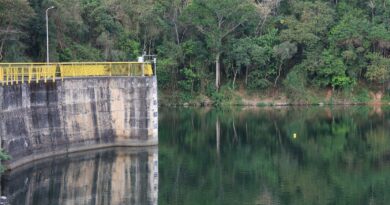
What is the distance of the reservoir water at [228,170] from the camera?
40.6m

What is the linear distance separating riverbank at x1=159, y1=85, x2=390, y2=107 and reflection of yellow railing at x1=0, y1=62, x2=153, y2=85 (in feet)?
119

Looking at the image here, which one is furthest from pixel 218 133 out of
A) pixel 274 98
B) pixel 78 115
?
pixel 274 98

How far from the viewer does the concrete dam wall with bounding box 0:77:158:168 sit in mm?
48312

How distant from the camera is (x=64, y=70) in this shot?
54469mm

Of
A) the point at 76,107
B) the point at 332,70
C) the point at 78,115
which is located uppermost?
the point at 332,70

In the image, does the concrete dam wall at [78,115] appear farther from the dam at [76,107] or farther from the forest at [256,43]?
the forest at [256,43]

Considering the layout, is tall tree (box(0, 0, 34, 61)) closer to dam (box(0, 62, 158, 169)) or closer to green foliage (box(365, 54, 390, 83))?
dam (box(0, 62, 158, 169))

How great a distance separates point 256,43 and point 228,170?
4826 centimetres

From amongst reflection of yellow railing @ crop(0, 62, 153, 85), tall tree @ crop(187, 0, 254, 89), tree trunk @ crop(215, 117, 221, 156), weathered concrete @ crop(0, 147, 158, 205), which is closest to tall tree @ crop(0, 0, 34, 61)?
reflection of yellow railing @ crop(0, 62, 153, 85)

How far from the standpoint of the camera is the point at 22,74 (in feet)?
160

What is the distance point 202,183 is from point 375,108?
5010 centimetres

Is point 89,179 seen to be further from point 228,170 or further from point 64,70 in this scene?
point 64,70

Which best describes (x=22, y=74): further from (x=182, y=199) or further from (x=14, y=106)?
(x=182, y=199)

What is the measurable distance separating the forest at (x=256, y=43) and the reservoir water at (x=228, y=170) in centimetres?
2134
